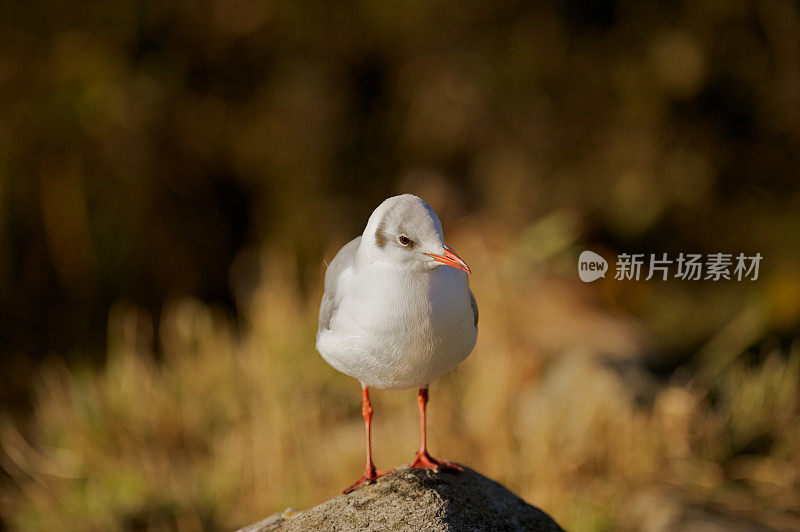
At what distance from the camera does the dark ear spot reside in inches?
68.2

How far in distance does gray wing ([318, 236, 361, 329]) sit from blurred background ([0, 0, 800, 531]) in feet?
6.38

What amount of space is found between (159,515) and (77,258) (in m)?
3.31

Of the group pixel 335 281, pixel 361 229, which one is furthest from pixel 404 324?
pixel 361 229

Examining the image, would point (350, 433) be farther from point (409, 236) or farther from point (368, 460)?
point (409, 236)

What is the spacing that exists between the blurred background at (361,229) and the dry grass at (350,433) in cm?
2

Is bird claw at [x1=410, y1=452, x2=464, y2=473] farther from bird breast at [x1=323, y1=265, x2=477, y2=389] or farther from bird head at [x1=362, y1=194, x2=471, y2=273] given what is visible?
bird head at [x1=362, y1=194, x2=471, y2=273]

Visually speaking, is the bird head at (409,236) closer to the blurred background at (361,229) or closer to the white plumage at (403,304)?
the white plumage at (403,304)

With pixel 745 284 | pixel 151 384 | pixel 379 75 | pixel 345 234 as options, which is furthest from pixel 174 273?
pixel 745 284

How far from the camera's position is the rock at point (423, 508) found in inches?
77.7

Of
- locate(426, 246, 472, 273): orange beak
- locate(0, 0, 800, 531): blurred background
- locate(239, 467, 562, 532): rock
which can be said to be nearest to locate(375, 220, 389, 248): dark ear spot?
locate(426, 246, 472, 273): orange beak

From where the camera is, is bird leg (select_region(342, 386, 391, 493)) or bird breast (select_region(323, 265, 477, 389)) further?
bird leg (select_region(342, 386, 391, 493))

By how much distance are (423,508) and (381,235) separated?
2.54 ft

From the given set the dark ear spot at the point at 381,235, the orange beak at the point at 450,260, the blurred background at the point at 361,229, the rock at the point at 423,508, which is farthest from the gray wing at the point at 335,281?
the blurred background at the point at 361,229

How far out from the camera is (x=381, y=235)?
1746 millimetres
